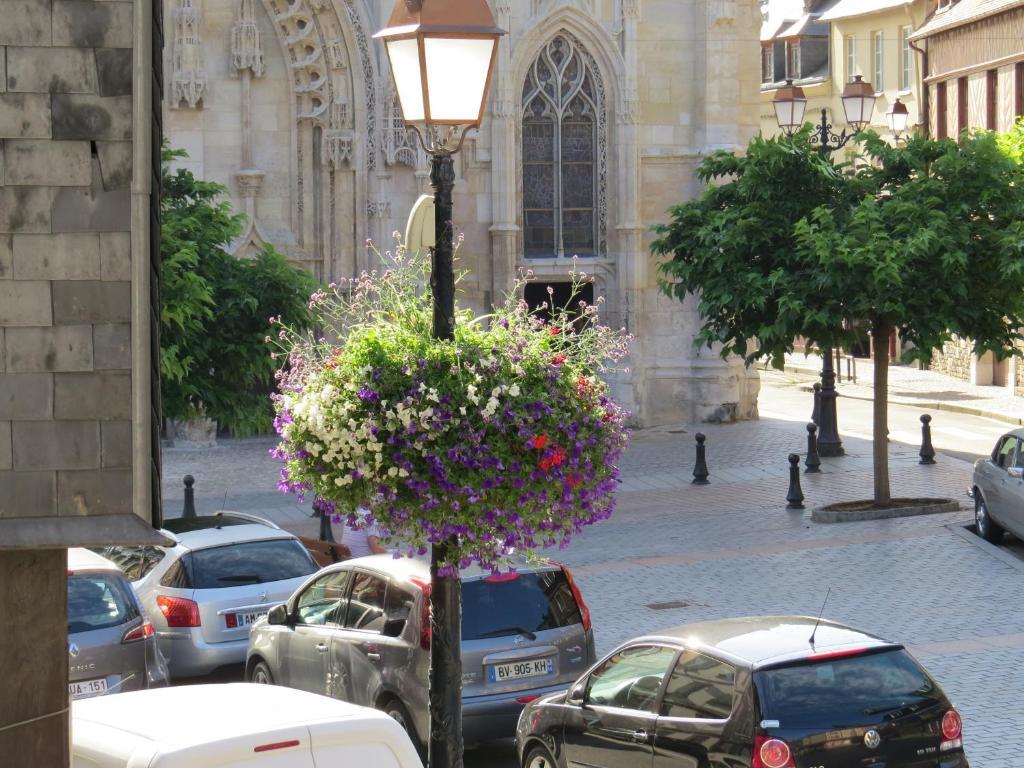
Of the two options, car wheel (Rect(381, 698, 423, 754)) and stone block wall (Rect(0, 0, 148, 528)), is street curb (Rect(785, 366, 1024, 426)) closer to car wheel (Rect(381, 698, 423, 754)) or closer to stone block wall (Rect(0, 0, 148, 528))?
car wheel (Rect(381, 698, 423, 754))

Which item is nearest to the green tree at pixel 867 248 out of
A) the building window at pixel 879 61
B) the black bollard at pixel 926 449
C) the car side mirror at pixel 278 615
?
the black bollard at pixel 926 449

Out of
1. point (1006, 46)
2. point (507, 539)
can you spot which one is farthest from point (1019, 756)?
point (1006, 46)

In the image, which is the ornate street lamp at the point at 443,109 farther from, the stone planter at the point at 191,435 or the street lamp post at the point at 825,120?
the stone planter at the point at 191,435

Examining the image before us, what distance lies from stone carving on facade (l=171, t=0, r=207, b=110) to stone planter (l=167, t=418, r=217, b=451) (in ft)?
19.3

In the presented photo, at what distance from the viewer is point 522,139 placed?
33438 mm

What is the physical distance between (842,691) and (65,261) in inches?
191

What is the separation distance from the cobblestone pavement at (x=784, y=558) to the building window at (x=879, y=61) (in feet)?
88.9

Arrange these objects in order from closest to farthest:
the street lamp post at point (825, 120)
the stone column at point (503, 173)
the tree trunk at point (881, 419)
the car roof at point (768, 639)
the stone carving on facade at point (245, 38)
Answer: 1. the car roof at point (768, 639)
2. the tree trunk at point (881, 419)
3. the street lamp post at point (825, 120)
4. the stone carving on facade at point (245, 38)
5. the stone column at point (503, 173)

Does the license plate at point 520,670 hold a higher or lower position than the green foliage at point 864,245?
lower

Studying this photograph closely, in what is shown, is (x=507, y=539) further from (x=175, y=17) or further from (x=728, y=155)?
(x=175, y=17)

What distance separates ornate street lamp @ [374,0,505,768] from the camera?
8.26 m

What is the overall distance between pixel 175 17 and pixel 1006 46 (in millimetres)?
21722

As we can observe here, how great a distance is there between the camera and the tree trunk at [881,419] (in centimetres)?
2206

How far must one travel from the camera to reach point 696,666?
32.0 feet
